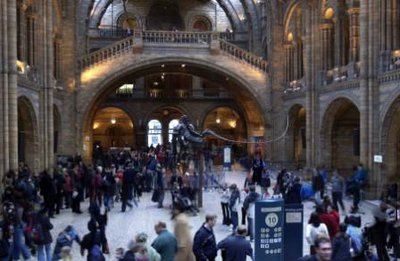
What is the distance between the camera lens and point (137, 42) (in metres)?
28.8

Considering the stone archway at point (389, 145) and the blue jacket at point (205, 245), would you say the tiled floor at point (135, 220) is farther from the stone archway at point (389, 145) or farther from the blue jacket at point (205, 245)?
the blue jacket at point (205, 245)

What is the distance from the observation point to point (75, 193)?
1814 cm

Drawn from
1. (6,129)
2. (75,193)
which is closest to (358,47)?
(75,193)

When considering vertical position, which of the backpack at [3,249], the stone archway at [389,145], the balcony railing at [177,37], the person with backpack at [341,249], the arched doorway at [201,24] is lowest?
the backpack at [3,249]

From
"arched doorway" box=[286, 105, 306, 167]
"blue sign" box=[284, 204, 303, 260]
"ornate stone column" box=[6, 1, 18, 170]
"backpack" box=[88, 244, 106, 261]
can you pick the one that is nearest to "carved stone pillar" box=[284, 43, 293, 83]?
"arched doorway" box=[286, 105, 306, 167]

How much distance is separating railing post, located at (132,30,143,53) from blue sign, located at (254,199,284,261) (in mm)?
20682

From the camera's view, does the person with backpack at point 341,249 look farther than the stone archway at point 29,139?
No

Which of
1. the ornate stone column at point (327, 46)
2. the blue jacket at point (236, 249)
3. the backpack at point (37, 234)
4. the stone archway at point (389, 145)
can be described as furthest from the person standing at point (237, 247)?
the ornate stone column at point (327, 46)

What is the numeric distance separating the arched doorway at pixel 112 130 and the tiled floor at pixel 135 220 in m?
23.0

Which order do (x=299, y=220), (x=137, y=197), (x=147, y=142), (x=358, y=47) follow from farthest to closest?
(x=147, y=142) < (x=358, y=47) < (x=137, y=197) < (x=299, y=220)

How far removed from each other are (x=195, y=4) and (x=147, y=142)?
12.5 metres

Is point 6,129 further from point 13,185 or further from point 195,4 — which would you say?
point 195,4

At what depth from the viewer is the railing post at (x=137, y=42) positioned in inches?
1126

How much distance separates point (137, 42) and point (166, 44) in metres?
1.70
